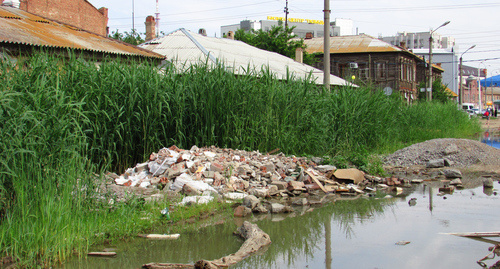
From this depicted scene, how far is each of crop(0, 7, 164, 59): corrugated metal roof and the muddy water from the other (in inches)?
332

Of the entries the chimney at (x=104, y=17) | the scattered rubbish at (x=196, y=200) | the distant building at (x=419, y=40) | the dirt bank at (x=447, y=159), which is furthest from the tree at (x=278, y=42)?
the distant building at (x=419, y=40)

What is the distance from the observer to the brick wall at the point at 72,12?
2684cm

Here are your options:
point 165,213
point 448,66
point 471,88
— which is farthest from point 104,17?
point 471,88

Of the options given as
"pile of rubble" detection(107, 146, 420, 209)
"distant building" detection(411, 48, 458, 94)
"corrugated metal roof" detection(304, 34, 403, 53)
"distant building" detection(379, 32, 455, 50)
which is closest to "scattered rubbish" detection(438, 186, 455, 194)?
"pile of rubble" detection(107, 146, 420, 209)

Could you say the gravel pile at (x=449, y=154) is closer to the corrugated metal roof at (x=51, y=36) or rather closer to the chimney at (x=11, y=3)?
the corrugated metal roof at (x=51, y=36)

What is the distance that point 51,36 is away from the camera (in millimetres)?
14719

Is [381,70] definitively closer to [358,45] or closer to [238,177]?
[358,45]

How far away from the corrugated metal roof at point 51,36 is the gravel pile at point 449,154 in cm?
834

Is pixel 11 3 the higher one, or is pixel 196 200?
pixel 11 3

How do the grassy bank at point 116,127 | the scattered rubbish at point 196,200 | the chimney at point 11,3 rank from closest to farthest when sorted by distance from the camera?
1. the grassy bank at point 116,127
2. the scattered rubbish at point 196,200
3. the chimney at point 11,3

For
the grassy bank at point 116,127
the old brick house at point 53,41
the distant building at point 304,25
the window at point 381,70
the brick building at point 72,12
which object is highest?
the distant building at point 304,25

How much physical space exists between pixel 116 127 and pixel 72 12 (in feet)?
83.9

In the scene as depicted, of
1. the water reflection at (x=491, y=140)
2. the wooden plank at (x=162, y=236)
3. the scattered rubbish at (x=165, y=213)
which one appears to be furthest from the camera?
the water reflection at (x=491, y=140)

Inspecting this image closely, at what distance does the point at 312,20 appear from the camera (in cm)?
10025
